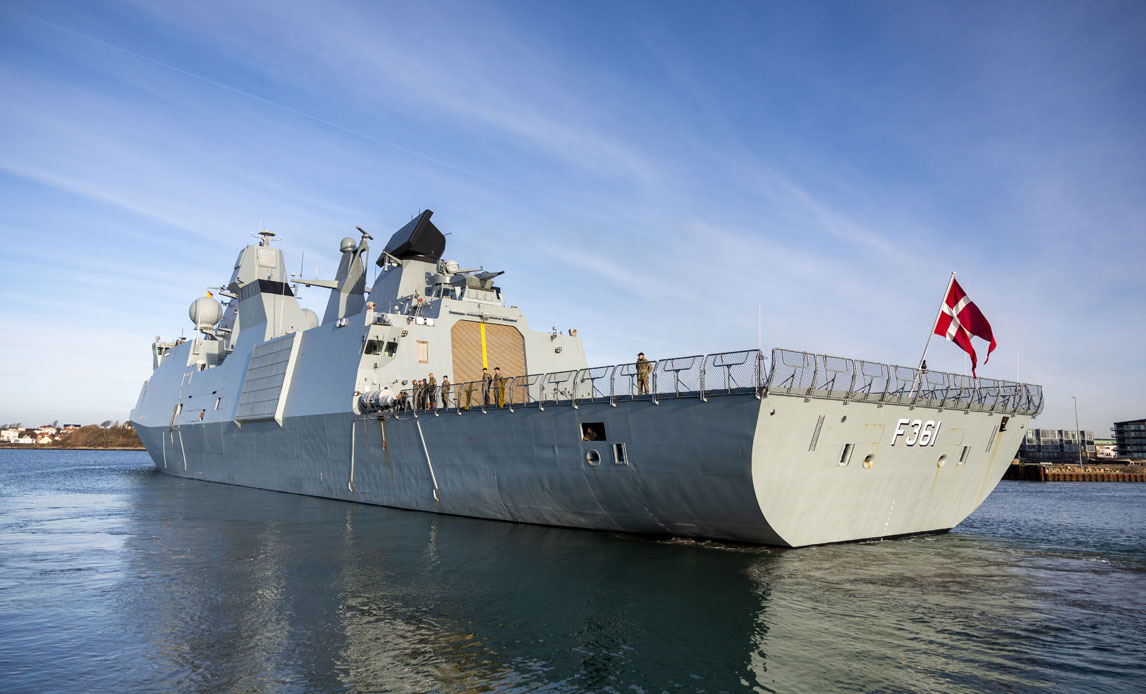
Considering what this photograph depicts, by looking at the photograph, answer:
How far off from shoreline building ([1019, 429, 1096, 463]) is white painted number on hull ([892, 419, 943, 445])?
70684mm

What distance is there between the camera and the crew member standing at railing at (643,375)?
16016mm

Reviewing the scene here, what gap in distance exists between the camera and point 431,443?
21.3 meters

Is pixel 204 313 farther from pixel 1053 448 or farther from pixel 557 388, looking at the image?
pixel 1053 448

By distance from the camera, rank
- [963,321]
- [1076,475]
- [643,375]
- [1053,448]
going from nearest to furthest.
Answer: [643,375]
[963,321]
[1076,475]
[1053,448]

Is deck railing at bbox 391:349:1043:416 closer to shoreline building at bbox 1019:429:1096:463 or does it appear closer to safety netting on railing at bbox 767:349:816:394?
safety netting on railing at bbox 767:349:816:394

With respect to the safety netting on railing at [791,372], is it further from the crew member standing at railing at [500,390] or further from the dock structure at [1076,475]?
the dock structure at [1076,475]

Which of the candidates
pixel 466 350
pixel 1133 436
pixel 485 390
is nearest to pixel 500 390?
pixel 485 390

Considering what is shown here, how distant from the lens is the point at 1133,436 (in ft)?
323

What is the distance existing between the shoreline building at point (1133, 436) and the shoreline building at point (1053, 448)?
4.67 metres

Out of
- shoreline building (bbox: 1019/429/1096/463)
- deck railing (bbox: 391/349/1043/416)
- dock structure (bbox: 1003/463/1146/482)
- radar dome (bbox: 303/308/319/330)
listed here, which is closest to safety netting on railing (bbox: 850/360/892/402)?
deck railing (bbox: 391/349/1043/416)

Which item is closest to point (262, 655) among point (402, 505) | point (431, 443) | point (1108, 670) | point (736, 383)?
point (736, 383)

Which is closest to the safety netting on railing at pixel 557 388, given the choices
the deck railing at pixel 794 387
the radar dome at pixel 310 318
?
the deck railing at pixel 794 387

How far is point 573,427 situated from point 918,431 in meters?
8.17

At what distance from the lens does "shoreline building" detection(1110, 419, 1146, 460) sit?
97.6 m
